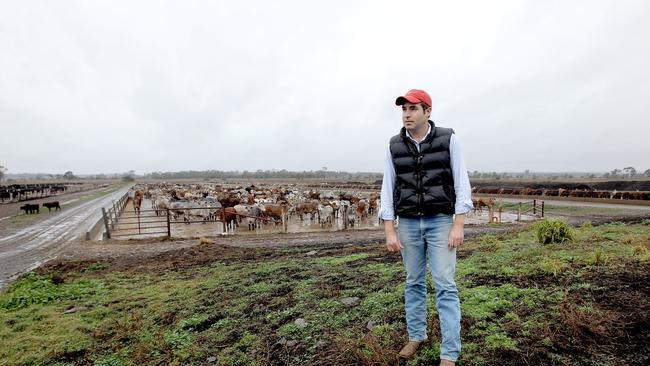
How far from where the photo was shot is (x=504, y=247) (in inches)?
308

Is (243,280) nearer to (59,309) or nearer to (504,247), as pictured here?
(59,309)

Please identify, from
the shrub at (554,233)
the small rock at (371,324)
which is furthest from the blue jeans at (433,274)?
the shrub at (554,233)

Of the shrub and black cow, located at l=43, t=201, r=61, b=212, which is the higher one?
the shrub

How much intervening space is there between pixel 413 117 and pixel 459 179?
2.19ft

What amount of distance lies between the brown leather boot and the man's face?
1989 millimetres

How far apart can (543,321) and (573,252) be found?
3463 millimetres

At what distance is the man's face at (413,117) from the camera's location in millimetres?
2961


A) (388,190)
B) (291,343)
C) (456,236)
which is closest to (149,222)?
(291,343)

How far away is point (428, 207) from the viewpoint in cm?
291

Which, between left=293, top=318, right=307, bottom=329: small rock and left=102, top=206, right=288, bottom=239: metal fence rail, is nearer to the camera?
left=293, top=318, right=307, bottom=329: small rock

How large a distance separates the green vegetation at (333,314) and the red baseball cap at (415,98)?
229 cm

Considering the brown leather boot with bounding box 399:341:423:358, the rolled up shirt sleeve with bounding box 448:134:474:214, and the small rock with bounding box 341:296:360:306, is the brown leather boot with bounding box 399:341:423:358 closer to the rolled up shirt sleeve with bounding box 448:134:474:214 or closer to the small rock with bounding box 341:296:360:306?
the rolled up shirt sleeve with bounding box 448:134:474:214

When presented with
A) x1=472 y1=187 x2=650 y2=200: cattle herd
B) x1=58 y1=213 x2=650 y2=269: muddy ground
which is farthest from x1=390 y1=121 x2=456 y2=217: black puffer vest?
x1=472 y1=187 x2=650 y2=200: cattle herd

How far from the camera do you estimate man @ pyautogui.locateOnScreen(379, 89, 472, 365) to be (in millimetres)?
2873
